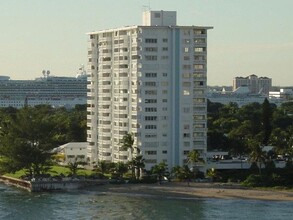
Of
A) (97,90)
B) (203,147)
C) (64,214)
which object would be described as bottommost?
(64,214)

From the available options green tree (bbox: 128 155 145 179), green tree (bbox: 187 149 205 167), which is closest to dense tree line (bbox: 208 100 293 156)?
green tree (bbox: 187 149 205 167)

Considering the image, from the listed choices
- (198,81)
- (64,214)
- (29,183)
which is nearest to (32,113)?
(29,183)

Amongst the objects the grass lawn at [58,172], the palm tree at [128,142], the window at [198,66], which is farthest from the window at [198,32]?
the grass lawn at [58,172]

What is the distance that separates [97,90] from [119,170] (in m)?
11.8

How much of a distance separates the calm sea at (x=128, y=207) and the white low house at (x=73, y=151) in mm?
16244

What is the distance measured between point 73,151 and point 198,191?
20431mm

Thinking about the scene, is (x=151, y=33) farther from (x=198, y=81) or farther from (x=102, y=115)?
(x=102, y=115)

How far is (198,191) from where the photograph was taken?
58.1 m

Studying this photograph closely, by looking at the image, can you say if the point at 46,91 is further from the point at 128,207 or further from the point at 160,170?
the point at 128,207

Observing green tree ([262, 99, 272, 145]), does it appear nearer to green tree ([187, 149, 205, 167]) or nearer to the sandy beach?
green tree ([187, 149, 205, 167])

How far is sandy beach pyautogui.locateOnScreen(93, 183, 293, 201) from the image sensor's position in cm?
5642

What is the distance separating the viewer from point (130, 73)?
6862cm

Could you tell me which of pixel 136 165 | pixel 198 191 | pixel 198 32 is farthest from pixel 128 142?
pixel 198 32

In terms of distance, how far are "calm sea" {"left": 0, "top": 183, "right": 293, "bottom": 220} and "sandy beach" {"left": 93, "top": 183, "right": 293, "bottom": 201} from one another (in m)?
1.00
